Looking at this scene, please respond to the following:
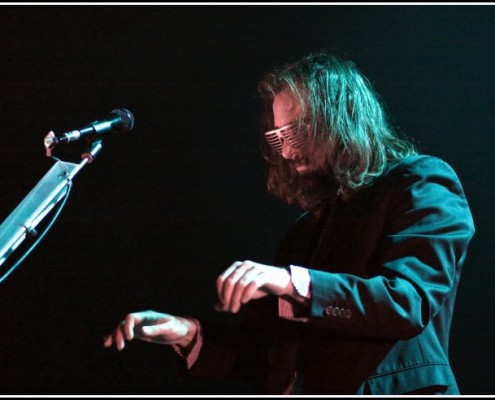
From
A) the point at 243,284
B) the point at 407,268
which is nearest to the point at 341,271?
the point at 407,268

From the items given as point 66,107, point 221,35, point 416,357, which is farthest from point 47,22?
point 416,357

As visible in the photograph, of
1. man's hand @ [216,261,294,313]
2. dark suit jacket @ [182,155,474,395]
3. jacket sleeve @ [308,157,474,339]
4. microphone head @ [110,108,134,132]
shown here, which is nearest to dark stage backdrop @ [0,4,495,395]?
dark suit jacket @ [182,155,474,395]

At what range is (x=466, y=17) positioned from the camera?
2455mm

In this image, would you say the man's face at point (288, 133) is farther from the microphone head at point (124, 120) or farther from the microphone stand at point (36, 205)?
the microphone stand at point (36, 205)

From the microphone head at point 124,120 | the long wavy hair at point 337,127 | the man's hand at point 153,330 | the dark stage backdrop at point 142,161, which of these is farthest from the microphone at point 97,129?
the dark stage backdrop at point 142,161

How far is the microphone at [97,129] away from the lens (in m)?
1.42

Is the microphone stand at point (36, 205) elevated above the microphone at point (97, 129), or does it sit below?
below

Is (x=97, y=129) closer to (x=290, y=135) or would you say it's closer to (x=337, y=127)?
(x=290, y=135)

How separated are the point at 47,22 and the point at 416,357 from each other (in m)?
1.95

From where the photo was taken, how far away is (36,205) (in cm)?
143

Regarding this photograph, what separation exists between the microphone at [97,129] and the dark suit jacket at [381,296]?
1.88 feet

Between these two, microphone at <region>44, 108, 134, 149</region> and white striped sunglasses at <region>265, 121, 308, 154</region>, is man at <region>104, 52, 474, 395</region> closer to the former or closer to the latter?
white striped sunglasses at <region>265, 121, 308, 154</region>

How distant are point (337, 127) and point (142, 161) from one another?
3.36 feet

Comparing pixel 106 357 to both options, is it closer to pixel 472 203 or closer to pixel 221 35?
pixel 221 35
